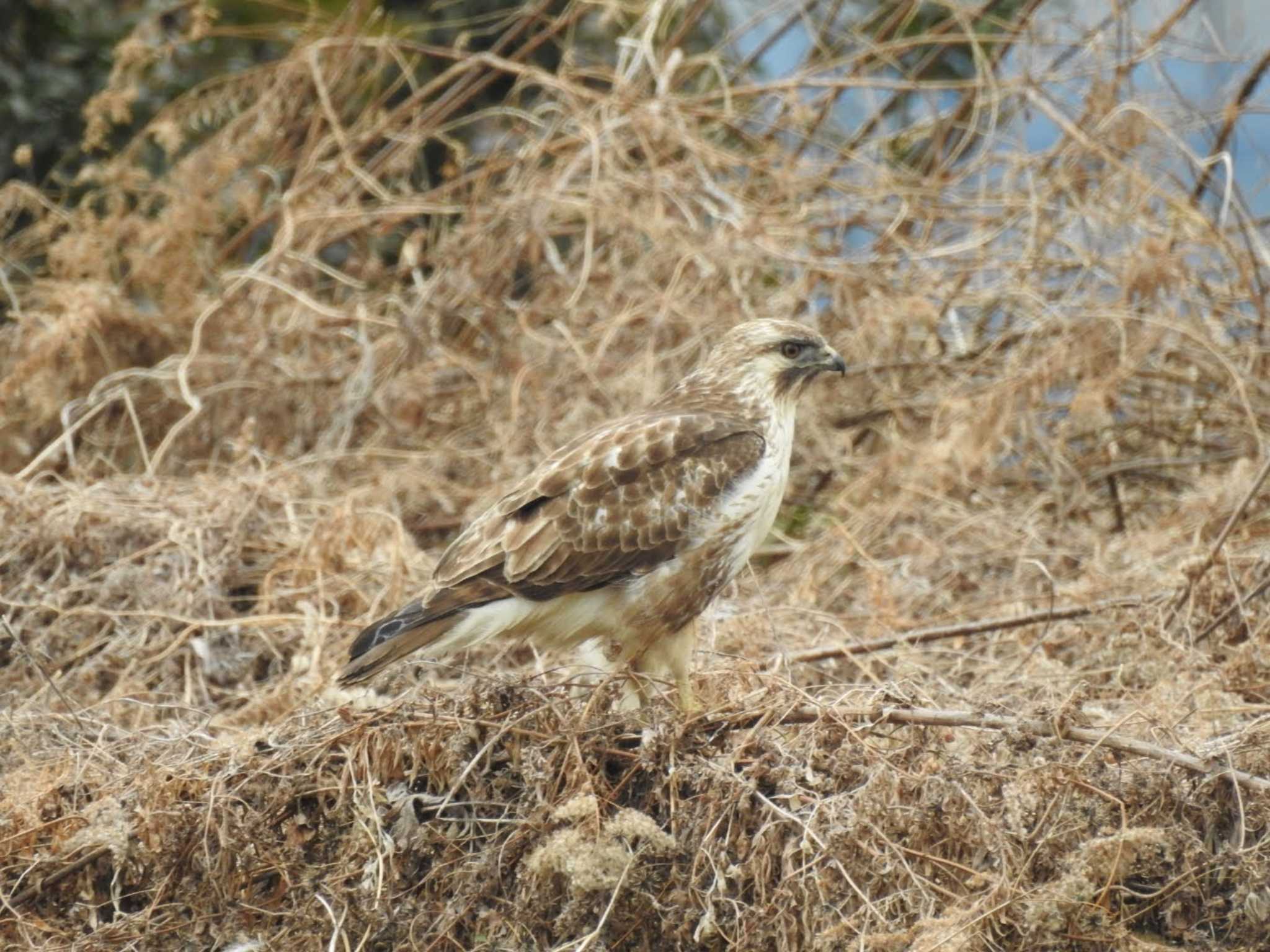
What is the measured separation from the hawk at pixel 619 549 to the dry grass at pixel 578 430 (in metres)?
0.24

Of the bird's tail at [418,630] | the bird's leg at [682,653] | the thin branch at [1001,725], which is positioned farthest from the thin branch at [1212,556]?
the bird's tail at [418,630]

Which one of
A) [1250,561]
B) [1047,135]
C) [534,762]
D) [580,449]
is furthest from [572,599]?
[1047,135]

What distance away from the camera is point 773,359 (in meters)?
4.86

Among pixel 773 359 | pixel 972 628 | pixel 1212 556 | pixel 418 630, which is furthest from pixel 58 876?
pixel 1212 556

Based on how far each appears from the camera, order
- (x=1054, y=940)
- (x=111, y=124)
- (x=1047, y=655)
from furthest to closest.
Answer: (x=111, y=124) < (x=1047, y=655) < (x=1054, y=940)

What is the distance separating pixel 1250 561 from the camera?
5.14 m

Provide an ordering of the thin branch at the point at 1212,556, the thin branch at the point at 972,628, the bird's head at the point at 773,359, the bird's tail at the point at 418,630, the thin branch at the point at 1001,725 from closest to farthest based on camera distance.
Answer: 1. the thin branch at the point at 1001,725
2. the bird's tail at the point at 418,630
3. the thin branch at the point at 1212,556
4. the bird's head at the point at 773,359
5. the thin branch at the point at 972,628

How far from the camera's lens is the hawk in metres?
4.32

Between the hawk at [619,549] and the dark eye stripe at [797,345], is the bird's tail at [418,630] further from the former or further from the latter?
the dark eye stripe at [797,345]

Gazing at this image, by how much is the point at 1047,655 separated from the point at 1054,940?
6.62 ft

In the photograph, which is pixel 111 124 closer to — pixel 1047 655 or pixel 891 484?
pixel 891 484

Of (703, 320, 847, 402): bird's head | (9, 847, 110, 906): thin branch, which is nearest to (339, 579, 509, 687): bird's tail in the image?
(9, 847, 110, 906): thin branch

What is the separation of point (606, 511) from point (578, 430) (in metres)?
2.36

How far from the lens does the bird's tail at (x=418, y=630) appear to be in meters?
4.13
